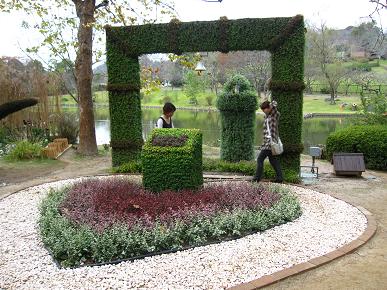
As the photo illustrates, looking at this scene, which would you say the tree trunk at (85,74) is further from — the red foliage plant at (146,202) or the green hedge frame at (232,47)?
the red foliage plant at (146,202)

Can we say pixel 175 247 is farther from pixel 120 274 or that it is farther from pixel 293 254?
pixel 293 254

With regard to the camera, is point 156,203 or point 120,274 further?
point 156,203

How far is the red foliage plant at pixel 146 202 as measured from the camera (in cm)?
538

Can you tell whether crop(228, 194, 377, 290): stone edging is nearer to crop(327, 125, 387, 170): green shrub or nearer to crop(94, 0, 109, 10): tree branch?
crop(327, 125, 387, 170): green shrub

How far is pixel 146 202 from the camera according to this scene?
5.90 metres

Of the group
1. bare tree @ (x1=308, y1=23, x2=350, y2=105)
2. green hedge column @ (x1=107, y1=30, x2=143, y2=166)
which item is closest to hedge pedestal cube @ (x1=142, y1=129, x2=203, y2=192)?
green hedge column @ (x1=107, y1=30, x2=143, y2=166)

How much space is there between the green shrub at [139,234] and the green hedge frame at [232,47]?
3.47 meters

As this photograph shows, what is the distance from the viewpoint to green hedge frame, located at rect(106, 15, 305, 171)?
8812mm

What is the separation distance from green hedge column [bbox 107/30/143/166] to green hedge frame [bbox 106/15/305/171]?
0.02 meters

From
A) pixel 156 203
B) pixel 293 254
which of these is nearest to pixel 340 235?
pixel 293 254

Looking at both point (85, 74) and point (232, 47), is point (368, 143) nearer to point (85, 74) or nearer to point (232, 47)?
point (232, 47)

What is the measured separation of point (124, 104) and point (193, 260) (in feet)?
20.4

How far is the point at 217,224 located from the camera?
5320 millimetres

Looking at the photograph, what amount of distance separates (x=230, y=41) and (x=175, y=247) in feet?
18.4
